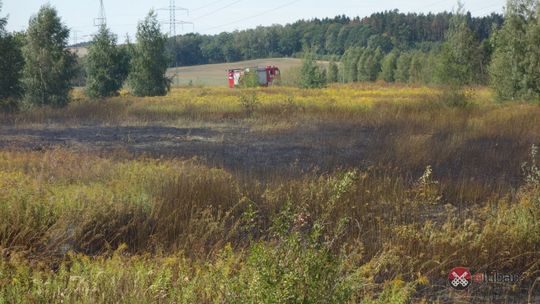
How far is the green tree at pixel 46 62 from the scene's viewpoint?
26344 mm

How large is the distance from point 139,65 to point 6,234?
107 ft

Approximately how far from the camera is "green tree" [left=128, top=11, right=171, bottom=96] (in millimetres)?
36281

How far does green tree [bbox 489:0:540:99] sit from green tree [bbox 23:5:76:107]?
1882 centimetres

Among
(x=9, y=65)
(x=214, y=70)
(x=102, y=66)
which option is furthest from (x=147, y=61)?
(x=214, y=70)

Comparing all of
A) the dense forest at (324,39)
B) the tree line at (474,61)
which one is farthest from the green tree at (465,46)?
the dense forest at (324,39)

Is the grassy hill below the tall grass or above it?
above

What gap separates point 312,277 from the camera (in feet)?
10.8

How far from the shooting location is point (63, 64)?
→ 26.7 meters

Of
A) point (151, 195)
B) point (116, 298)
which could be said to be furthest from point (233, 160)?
point (116, 298)

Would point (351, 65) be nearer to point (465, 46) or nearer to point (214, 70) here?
point (214, 70)

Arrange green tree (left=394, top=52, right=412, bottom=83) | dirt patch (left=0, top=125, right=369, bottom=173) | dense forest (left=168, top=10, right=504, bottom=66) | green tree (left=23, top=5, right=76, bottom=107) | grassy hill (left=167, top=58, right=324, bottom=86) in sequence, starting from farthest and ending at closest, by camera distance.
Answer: dense forest (left=168, top=10, right=504, bottom=66)
grassy hill (left=167, top=58, right=324, bottom=86)
green tree (left=394, top=52, right=412, bottom=83)
green tree (left=23, top=5, right=76, bottom=107)
dirt patch (left=0, top=125, right=369, bottom=173)

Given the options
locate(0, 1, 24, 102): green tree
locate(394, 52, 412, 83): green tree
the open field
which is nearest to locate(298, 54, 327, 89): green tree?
locate(394, 52, 412, 83): green tree

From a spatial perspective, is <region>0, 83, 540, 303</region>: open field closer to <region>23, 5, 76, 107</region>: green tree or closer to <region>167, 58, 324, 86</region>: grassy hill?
<region>23, 5, 76, 107</region>: green tree

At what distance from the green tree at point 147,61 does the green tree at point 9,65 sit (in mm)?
13261
